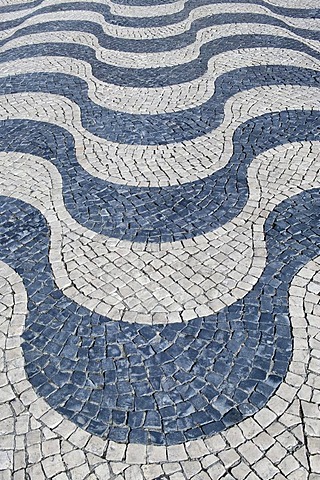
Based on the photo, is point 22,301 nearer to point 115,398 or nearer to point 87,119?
point 115,398

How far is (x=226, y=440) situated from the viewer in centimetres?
414

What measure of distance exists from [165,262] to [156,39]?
8.04 metres

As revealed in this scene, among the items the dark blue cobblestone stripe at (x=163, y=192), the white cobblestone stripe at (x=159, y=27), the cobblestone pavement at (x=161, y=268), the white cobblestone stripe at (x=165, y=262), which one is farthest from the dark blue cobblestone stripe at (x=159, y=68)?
the white cobblestone stripe at (x=165, y=262)

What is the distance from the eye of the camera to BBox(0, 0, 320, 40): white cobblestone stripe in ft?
41.7

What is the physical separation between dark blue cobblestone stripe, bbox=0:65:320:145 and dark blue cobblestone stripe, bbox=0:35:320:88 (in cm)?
60

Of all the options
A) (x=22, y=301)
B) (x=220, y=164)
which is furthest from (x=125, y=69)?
(x=22, y=301)

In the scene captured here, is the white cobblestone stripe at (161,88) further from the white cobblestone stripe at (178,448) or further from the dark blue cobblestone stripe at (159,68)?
the white cobblestone stripe at (178,448)

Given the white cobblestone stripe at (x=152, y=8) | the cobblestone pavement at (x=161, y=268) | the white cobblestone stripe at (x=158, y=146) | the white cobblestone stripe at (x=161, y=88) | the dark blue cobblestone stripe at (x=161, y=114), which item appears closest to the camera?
the cobblestone pavement at (x=161, y=268)

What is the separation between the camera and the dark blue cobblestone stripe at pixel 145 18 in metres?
13.4

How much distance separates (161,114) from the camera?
8.98 metres

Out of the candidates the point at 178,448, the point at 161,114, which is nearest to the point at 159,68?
the point at 161,114

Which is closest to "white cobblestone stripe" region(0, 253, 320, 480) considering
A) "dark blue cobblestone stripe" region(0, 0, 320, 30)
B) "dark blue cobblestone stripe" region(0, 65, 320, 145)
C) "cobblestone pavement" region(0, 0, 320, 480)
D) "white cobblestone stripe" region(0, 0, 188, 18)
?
"cobblestone pavement" region(0, 0, 320, 480)

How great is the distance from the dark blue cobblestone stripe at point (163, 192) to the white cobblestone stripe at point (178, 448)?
7.77 feet

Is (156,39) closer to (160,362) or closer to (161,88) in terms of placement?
(161,88)
